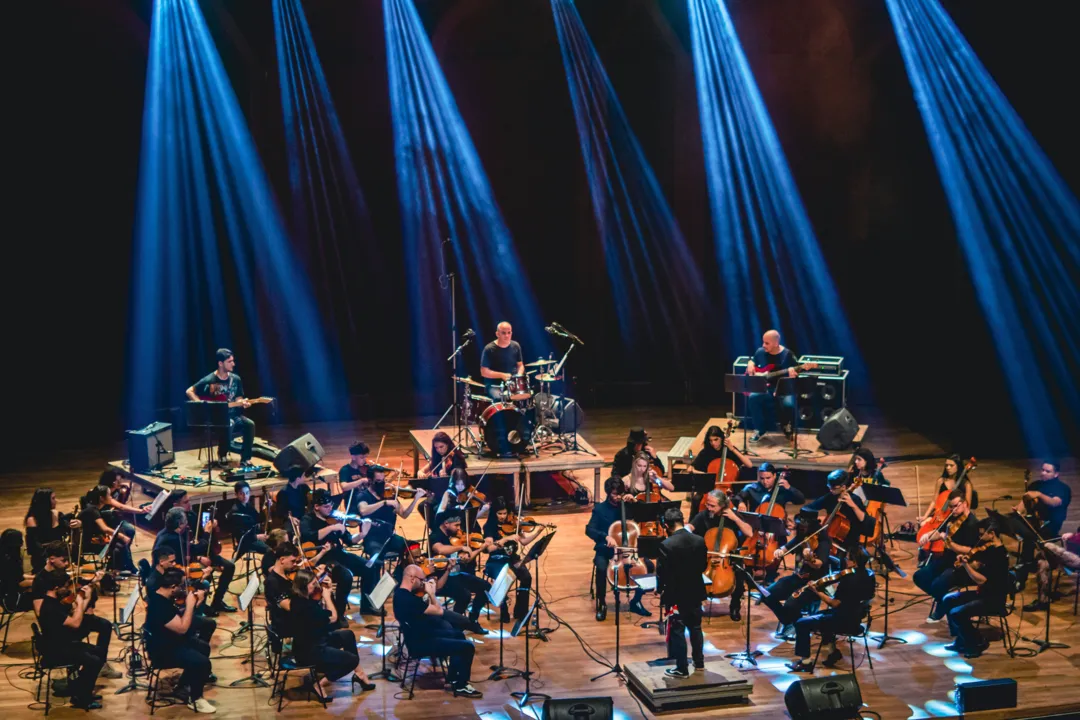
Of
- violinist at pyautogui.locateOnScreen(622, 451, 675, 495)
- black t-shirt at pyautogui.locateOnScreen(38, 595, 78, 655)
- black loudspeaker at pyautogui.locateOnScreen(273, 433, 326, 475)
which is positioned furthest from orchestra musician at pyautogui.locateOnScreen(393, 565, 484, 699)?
black loudspeaker at pyautogui.locateOnScreen(273, 433, 326, 475)

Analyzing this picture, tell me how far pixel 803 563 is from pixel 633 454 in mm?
2625

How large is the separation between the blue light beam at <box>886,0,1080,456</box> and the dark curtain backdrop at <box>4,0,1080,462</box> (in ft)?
0.82

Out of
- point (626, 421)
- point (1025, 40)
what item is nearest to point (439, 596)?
point (626, 421)

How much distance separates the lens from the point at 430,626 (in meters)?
9.34

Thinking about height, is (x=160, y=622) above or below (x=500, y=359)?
below

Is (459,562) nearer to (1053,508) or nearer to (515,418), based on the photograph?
(515,418)

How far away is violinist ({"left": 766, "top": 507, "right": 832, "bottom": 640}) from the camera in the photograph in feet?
32.9

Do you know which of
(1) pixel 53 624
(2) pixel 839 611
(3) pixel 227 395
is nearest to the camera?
(1) pixel 53 624

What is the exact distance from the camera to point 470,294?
728 inches

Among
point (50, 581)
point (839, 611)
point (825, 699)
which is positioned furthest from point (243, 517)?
point (825, 699)

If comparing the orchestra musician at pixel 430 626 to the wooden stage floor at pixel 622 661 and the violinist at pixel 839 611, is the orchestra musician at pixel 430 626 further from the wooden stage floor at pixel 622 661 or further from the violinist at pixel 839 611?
the violinist at pixel 839 611

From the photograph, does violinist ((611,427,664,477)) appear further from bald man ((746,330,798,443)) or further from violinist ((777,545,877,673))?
violinist ((777,545,877,673))

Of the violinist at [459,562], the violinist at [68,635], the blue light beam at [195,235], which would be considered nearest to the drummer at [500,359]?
the violinist at [459,562]

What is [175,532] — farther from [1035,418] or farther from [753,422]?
[1035,418]
